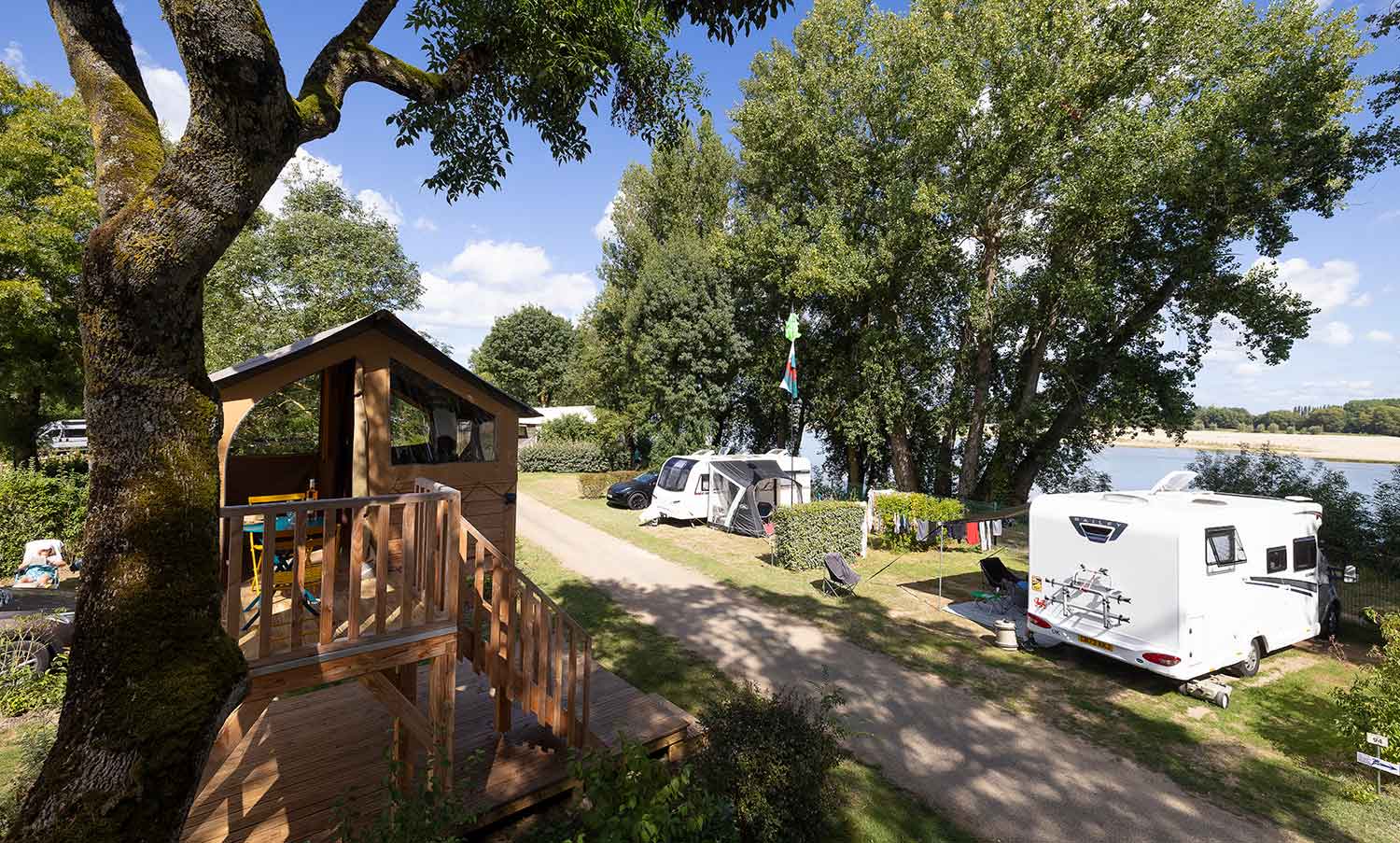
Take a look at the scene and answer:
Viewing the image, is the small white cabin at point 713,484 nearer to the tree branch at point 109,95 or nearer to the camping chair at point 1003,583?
the camping chair at point 1003,583

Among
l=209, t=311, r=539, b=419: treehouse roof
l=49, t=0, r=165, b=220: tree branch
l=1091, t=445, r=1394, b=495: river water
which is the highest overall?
l=49, t=0, r=165, b=220: tree branch

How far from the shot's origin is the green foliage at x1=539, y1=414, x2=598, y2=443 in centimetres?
3139

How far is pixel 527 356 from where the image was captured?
4484 cm

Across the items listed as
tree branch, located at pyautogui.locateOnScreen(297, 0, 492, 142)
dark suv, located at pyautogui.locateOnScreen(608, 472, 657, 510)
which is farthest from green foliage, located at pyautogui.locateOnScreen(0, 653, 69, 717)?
dark suv, located at pyautogui.locateOnScreen(608, 472, 657, 510)

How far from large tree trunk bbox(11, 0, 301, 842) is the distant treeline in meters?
23.5

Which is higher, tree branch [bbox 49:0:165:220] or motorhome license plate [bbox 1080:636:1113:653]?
tree branch [bbox 49:0:165:220]

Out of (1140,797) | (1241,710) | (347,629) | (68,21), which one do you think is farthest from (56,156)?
(1241,710)

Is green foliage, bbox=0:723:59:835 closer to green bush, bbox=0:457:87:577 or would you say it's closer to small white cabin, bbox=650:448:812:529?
green bush, bbox=0:457:87:577

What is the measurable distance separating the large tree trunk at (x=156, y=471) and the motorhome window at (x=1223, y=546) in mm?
8691

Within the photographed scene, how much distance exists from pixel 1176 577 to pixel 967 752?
10.3 ft

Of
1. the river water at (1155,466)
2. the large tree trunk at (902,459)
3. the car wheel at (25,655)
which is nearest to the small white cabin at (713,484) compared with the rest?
the large tree trunk at (902,459)

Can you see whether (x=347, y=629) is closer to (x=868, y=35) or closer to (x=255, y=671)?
(x=255, y=671)

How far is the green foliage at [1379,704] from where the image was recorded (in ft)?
16.3

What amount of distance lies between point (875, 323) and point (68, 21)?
19.9m
